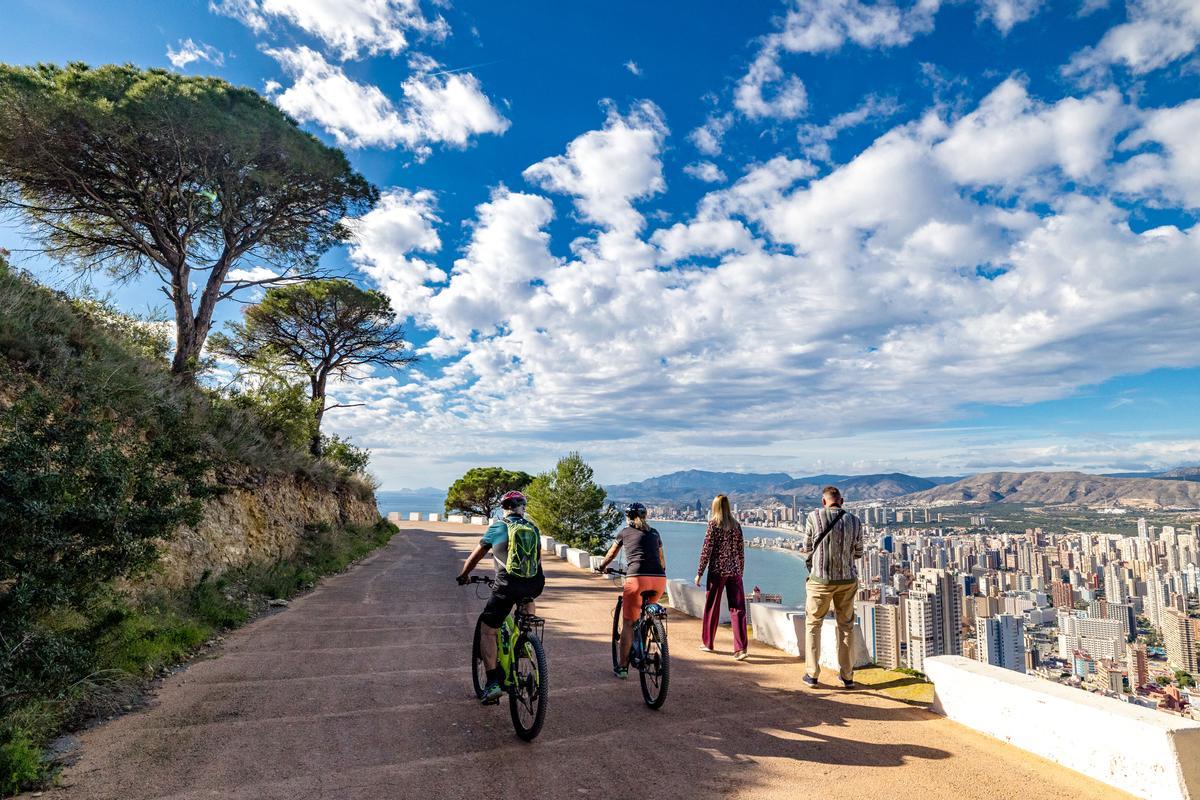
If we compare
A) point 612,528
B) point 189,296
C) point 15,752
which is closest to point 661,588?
point 15,752

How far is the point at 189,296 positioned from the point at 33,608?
13.2m

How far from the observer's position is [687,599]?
388 inches

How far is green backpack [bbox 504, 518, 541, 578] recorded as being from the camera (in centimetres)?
466

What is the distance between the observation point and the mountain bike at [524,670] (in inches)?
170

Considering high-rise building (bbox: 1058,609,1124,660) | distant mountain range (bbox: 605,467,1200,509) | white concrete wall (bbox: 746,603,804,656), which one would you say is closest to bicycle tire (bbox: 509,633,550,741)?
white concrete wall (bbox: 746,603,804,656)

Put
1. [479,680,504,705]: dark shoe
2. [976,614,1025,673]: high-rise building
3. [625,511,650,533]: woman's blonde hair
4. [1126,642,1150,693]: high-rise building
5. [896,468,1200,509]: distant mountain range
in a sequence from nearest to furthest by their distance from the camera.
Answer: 1. [479,680,504,705]: dark shoe
2. [625,511,650,533]: woman's blonde hair
3. [976,614,1025,673]: high-rise building
4. [1126,642,1150,693]: high-rise building
5. [896,468,1200,509]: distant mountain range

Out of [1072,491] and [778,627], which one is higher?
[778,627]

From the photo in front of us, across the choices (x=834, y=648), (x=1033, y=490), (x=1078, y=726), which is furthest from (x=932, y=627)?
(x=1033, y=490)

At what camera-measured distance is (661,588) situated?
5770 mm

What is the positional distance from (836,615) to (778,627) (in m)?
1.73

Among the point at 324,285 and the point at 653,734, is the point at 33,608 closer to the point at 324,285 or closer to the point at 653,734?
the point at 653,734

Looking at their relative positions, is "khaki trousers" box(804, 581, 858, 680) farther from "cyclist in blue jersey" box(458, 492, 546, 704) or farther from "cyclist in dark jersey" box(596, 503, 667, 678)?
"cyclist in blue jersey" box(458, 492, 546, 704)

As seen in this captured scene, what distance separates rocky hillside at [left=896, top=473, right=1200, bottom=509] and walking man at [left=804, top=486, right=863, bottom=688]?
125127 millimetres

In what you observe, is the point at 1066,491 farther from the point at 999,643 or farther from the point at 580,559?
the point at 580,559
